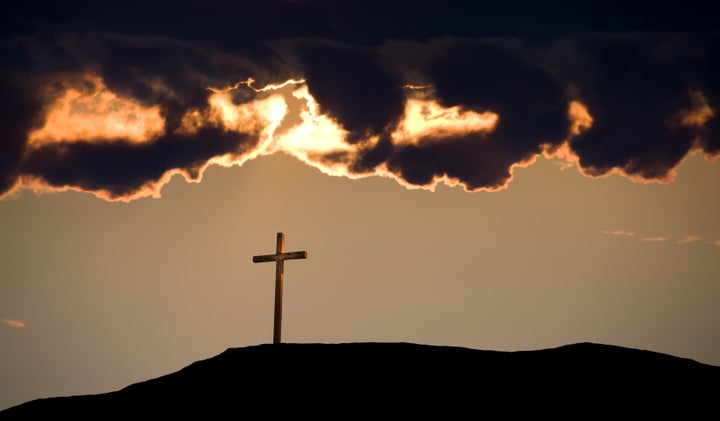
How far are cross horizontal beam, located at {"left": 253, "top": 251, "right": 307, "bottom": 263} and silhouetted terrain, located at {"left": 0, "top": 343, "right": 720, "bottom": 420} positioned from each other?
198 inches

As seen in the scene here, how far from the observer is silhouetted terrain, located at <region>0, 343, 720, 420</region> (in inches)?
584

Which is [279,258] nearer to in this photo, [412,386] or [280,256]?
[280,256]

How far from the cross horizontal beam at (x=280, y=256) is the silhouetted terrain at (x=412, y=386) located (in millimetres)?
5031

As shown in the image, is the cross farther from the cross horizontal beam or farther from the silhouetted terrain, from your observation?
the silhouetted terrain

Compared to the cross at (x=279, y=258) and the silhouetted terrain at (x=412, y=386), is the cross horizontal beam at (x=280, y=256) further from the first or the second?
the silhouetted terrain at (x=412, y=386)

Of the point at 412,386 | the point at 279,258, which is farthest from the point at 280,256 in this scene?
the point at 412,386

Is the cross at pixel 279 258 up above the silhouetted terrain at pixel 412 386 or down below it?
above

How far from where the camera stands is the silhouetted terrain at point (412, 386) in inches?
584

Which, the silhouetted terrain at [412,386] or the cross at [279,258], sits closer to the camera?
the silhouetted terrain at [412,386]

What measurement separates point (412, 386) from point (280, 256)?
9.23 meters

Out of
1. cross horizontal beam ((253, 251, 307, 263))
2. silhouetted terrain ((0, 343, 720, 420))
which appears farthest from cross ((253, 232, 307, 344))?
silhouetted terrain ((0, 343, 720, 420))

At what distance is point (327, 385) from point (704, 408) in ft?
26.6

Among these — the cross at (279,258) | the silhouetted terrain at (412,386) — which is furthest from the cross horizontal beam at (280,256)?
the silhouetted terrain at (412,386)

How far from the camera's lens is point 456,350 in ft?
58.8
